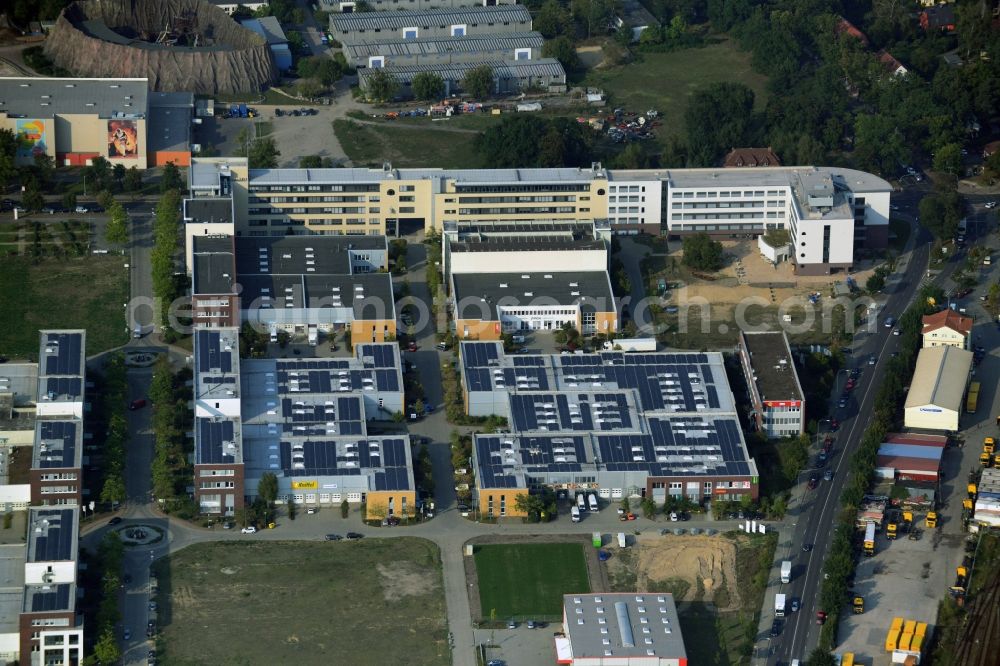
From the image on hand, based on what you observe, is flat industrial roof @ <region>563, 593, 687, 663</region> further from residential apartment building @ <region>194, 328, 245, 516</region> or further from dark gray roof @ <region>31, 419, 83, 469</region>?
dark gray roof @ <region>31, 419, 83, 469</region>

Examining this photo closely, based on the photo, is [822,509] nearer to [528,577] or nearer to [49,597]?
[528,577]

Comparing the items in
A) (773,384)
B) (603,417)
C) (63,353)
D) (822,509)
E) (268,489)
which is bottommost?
(268,489)

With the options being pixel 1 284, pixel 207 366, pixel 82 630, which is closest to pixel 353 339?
pixel 207 366

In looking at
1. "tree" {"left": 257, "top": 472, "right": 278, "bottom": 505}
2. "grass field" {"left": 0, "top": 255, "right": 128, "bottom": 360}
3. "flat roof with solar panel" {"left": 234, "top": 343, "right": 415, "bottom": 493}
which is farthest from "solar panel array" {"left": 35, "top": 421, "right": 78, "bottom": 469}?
"grass field" {"left": 0, "top": 255, "right": 128, "bottom": 360}

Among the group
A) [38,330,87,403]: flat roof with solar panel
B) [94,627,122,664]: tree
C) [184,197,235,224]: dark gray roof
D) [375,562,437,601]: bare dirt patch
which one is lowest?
[94,627,122,664]: tree

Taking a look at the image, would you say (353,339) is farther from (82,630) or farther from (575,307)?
(82,630)

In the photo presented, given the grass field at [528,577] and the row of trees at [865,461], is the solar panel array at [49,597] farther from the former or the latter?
the row of trees at [865,461]

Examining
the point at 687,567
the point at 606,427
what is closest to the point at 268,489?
Result: the point at 606,427
